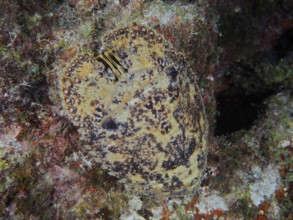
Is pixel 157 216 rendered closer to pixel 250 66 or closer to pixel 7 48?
pixel 7 48

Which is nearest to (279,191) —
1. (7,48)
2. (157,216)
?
(157,216)

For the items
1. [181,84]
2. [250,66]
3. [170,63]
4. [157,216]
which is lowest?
[250,66]

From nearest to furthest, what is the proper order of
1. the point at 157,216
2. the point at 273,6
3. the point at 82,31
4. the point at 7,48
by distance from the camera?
the point at 7,48
the point at 82,31
the point at 157,216
the point at 273,6

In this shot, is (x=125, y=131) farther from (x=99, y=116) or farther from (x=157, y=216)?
(x=157, y=216)

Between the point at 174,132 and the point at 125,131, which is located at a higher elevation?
the point at 125,131

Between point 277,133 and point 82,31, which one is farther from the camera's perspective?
point 277,133

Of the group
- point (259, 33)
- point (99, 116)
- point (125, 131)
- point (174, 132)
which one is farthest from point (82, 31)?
point (259, 33)

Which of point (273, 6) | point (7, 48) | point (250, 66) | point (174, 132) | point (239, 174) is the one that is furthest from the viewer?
point (250, 66)

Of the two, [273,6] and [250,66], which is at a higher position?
[273,6]

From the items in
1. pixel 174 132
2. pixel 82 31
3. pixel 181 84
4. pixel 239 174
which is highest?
pixel 82 31
